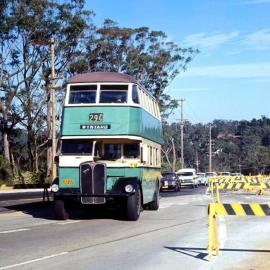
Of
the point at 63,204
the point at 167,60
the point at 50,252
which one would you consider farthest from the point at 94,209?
the point at 167,60

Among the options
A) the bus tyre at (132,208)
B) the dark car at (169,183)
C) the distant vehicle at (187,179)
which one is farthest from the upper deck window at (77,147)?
the distant vehicle at (187,179)

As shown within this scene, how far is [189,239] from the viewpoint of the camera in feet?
43.2

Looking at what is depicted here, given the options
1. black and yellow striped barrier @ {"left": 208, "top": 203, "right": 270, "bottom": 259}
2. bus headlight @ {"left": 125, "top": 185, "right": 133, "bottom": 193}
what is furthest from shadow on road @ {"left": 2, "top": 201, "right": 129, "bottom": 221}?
black and yellow striped barrier @ {"left": 208, "top": 203, "right": 270, "bottom": 259}

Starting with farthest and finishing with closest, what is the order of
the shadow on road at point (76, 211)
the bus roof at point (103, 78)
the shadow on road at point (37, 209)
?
1. the shadow on road at point (37, 209)
2. the shadow on road at point (76, 211)
3. the bus roof at point (103, 78)

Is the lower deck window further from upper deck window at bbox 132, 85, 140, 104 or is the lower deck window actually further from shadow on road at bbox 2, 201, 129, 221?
shadow on road at bbox 2, 201, 129, 221

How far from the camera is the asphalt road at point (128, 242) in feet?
32.9

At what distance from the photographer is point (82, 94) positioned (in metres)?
18.9

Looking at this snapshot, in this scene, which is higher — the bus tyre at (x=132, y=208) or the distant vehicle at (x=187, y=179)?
the distant vehicle at (x=187, y=179)

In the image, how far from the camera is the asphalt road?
1003cm

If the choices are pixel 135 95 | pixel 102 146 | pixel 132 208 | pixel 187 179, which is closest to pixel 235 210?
pixel 132 208

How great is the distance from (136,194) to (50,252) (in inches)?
284

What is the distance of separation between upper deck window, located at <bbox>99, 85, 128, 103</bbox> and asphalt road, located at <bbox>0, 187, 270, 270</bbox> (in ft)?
12.5

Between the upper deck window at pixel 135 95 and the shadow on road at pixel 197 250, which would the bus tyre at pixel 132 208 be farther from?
the shadow on road at pixel 197 250

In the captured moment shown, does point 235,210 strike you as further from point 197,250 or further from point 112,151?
point 112,151
